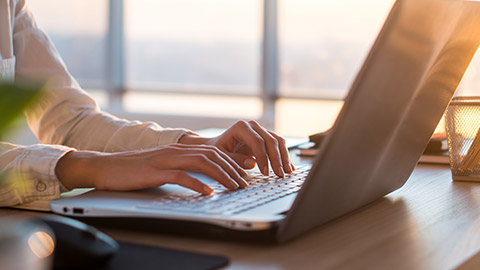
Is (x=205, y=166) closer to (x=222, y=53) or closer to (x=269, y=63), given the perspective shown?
(x=269, y=63)

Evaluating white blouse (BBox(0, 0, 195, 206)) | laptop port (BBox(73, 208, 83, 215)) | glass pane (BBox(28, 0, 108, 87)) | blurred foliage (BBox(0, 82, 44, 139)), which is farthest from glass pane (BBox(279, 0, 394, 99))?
blurred foliage (BBox(0, 82, 44, 139))

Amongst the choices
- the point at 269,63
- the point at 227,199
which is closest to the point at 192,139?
the point at 227,199

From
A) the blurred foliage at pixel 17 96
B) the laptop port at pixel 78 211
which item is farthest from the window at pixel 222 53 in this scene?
the blurred foliage at pixel 17 96

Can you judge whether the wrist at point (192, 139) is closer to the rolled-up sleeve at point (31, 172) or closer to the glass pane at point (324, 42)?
the rolled-up sleeve at point (31, 172)

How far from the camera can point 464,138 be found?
1.21m

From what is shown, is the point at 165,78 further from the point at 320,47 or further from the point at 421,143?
the point at 421,143

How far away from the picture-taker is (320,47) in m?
4.72

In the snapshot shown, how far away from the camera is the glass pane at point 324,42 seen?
4.49 meters

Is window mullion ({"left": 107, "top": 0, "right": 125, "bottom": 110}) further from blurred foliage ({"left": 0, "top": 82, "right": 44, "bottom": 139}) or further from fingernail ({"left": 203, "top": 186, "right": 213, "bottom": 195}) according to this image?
blurred foliage ({"left": 0, "top": 82, "right": 44, "bottom": 139})

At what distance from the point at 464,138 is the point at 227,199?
1.89 ft

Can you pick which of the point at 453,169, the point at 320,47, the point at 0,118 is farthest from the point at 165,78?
the point at 0,118

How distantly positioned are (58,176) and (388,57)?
54 centimetres

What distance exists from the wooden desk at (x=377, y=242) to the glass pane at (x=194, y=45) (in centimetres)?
409

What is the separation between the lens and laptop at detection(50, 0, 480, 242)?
2.27ft
